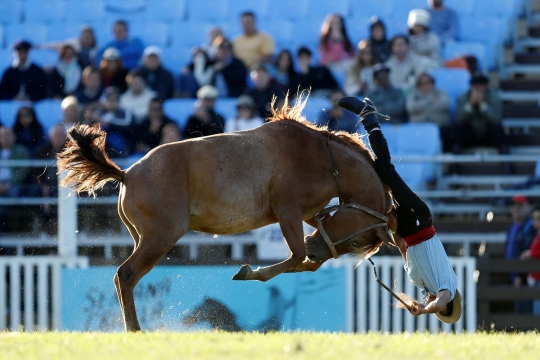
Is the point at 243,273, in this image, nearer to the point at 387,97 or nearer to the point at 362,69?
the point at 387,97

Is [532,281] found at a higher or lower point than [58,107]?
lower

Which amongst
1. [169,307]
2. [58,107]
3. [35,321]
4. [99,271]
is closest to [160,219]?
[169,307]

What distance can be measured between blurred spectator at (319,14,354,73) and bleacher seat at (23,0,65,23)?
4.89m

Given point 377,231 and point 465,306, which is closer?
point 377,231

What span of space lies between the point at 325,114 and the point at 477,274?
283cm

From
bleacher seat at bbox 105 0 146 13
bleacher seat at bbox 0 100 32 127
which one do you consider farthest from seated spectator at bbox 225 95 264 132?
bleacher seat at bbox 105 0 146 13

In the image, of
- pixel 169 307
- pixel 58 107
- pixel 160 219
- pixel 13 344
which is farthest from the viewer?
pixel 58 107

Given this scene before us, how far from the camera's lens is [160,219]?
799cm

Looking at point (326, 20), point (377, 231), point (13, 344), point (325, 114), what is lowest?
point (13, 344)

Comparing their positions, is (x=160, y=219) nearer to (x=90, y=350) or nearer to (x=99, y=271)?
(x=90, y=350)

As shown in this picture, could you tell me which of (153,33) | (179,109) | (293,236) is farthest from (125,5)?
(293,236)

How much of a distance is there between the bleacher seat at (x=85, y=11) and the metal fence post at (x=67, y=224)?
20.6ft

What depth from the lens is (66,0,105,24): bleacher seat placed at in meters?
17.2

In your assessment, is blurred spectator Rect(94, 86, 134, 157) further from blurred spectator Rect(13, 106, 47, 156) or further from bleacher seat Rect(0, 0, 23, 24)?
bleacher seat Rect(0, 0, 23, 24)
